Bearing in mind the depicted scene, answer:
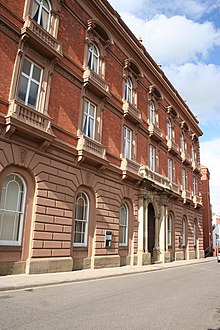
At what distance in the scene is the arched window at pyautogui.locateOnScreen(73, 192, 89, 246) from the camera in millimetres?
14703

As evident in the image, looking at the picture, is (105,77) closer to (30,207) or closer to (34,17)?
(34,17)

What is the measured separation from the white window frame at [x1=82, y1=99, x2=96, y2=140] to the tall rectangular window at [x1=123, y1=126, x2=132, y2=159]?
11.4 ft

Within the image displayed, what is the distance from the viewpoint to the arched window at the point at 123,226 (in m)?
18.2

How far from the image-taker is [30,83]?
1279 cm

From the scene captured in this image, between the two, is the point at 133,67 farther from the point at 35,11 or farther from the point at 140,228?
the point at 140,228

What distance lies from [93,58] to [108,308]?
14210mm

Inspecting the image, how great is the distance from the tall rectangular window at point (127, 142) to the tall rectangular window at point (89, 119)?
3.49 meters

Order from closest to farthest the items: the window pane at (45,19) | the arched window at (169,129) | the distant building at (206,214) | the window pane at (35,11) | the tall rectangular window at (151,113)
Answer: the window pane at (35,11)
the window pane at (45,19)
the tall rectangular window at (151,113)
the arched window at (169,129)
the distant building at (206,214)

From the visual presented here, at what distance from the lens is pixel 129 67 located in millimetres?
20516

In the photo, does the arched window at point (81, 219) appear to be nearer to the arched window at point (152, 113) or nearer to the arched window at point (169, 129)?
the arched window at point (152, 113)

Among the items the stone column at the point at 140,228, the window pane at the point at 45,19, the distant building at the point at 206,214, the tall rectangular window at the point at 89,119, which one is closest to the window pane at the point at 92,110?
the tall rectangular window at the point at 89,119

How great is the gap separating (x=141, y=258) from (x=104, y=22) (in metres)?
14.9

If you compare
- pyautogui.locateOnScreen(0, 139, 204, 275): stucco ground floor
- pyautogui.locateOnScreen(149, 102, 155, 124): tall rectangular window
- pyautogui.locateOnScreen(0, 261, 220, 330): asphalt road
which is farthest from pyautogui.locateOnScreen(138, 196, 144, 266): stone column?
pyautogui.locateOnScreen(0, 261, 220, 330): asphalt road

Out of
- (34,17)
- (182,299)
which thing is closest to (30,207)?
(182,299)
